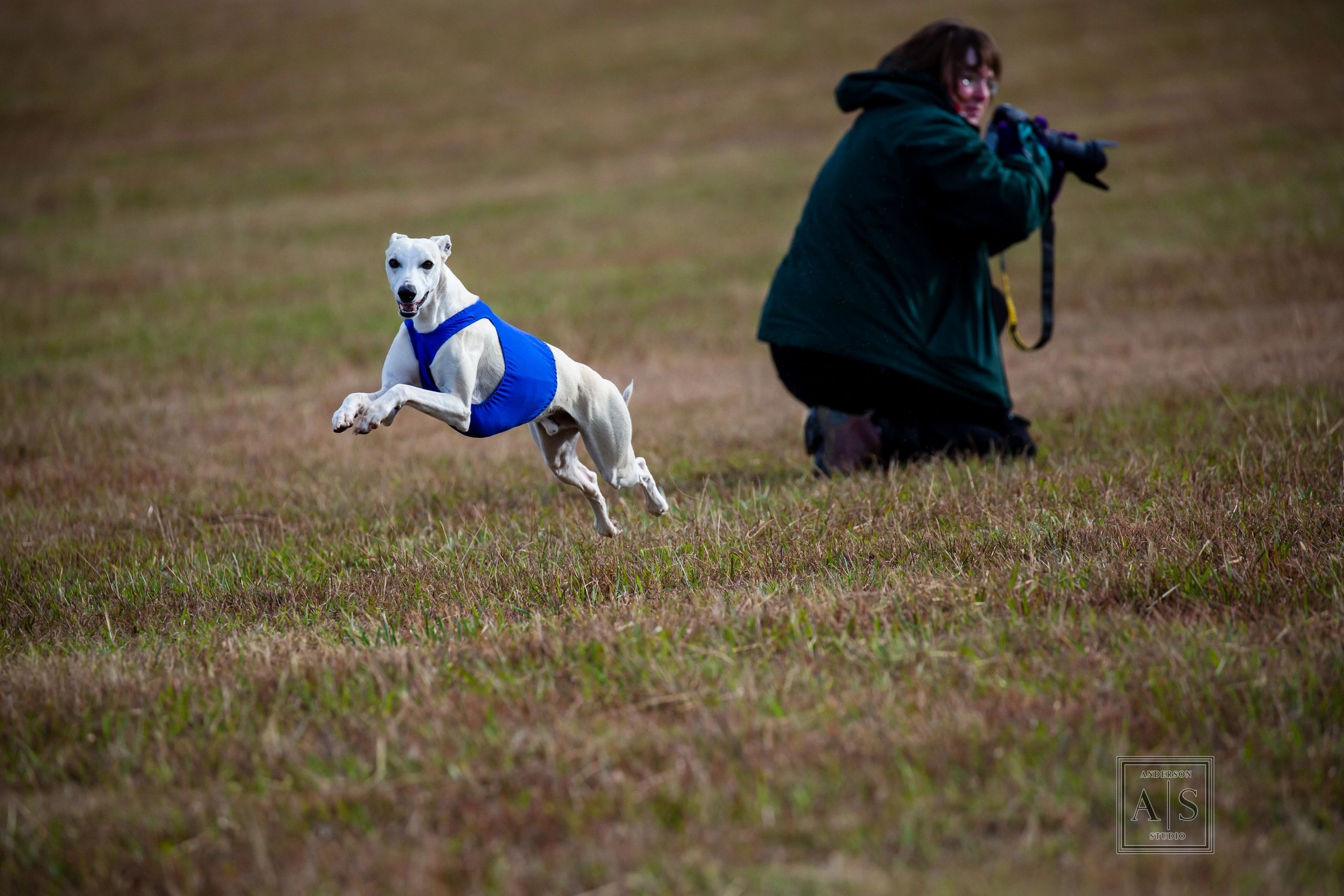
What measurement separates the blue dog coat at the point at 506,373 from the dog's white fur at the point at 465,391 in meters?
0.03

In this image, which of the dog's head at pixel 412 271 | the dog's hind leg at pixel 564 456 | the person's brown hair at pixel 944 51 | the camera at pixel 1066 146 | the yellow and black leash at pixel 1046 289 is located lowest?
the dog's hind leg at pixel 564 456

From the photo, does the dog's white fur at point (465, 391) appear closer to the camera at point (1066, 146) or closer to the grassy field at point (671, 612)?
the grassy field at point (671, 612)

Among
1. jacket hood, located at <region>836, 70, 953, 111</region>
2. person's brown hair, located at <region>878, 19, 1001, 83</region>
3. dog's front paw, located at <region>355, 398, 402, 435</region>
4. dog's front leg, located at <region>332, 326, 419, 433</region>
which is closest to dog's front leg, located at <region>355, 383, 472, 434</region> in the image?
dog's front paw, located at <region>355, 398, 402, 435</region>

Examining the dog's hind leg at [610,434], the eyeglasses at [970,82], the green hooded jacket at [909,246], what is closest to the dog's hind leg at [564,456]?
the dog's hind leg at [610,434]

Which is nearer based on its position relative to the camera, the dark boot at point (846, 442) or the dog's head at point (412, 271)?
the dog's head at point (412, 271)

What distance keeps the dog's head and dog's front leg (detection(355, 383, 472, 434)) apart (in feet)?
0.91

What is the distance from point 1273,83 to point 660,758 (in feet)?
91.6

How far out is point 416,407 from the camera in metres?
4.05

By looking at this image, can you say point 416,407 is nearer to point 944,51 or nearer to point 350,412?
point 350,412

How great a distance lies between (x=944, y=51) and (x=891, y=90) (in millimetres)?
351

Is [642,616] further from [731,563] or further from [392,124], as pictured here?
[392,124]

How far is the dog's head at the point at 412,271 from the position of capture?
386 centimetres

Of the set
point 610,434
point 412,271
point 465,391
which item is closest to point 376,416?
point 465,391

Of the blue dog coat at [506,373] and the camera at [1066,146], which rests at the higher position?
the camera at [1066,146]
